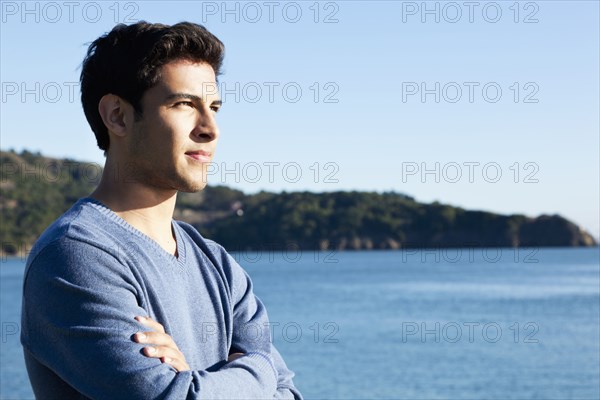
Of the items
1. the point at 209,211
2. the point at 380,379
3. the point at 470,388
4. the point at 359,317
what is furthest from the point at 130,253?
the point at 209,211

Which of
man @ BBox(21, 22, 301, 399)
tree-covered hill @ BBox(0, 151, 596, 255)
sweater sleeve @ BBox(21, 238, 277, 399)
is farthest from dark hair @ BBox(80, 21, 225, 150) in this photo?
tree-covered hill @ BBox(0, 151, 596, 255)

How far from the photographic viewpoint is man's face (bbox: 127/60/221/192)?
6.91 feet

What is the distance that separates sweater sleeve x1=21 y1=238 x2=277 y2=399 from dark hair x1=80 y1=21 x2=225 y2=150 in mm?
384

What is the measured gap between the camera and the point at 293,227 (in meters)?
91.3

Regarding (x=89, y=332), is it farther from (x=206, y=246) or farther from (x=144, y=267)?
(x=206, y=246)

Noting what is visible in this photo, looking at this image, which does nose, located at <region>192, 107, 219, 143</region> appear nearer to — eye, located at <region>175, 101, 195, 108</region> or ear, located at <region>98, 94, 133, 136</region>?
eye, located at <region>175, 101, 195, 108</region>

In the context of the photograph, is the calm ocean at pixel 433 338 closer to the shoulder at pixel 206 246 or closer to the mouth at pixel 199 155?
the shoulder at pixel 206 246

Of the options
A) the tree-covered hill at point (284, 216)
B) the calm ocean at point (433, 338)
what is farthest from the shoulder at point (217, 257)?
the tree-covered hill at point (284, 216)

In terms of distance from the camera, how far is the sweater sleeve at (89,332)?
6.10ft

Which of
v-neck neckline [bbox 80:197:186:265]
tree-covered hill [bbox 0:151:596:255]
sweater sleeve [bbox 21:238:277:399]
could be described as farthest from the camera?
tree-covered hill [bbox 0:151:596:255]

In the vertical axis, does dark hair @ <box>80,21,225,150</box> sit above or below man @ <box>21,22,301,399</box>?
above

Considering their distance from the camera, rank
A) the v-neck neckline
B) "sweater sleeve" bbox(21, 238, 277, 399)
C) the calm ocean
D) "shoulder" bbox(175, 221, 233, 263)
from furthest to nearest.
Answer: the calm ocean
"shoulder" bbox(175, 221, 233, 263)
the v-neck neckline
"sweater sleeve" bbox(21, 238, 277, 399)

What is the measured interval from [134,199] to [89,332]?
0.38 metres

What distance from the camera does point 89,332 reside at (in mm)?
1863
